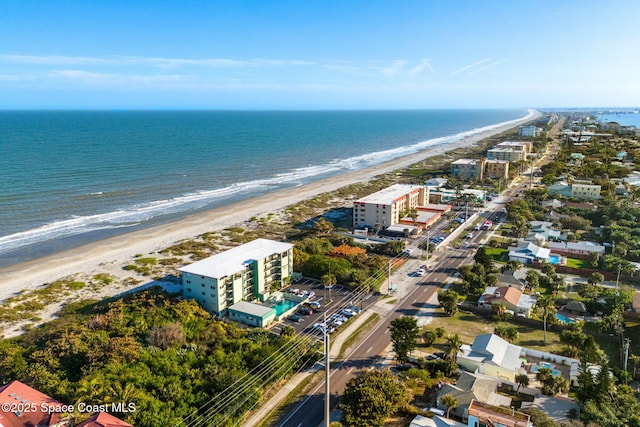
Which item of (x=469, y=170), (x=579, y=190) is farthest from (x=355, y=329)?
(x=469, y=170)

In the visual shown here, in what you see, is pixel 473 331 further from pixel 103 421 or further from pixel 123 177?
pixel 123 177

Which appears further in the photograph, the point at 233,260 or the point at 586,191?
the point at 586,191

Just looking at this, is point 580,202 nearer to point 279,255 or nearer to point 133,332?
point 279,255

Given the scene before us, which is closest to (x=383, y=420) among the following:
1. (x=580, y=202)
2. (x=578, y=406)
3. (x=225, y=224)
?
(x=578, y=406)

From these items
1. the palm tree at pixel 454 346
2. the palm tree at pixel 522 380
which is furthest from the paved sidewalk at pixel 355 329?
the palm tree at pixel 522 380

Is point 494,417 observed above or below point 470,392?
above
